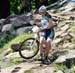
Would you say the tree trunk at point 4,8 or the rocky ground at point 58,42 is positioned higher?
the tree trunk at point 4,8

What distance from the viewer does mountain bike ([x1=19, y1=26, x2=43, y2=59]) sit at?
42.3 ft

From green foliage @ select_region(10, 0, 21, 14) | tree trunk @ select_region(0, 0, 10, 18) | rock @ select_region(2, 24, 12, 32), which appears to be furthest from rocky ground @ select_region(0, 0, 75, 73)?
green foliage @ select_region(10, 0, 21, 14)

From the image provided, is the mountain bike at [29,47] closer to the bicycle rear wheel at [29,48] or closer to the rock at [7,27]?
the bicycle rear wheel at [29,48]

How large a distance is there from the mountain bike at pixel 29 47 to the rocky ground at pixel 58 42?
0.27m

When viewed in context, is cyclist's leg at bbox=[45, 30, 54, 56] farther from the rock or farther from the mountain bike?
the rock

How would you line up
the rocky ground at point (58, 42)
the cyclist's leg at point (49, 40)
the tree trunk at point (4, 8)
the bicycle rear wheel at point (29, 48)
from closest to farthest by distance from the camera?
the rocky ground at point (58, 42) → the cyclist's leg at point (49, 40) → the bicycle rear wheel at point (29, 48) → the tree trunk at point (4, 8)

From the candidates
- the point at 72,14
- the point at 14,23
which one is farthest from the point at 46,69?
the point at 14,23

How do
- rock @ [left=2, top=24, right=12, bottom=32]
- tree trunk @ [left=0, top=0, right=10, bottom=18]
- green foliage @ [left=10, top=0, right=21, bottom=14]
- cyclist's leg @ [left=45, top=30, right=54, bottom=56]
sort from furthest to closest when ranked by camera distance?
1. green foliage @ [left=10, top=0, right=21, bottom=14]
2. tree trunk @ [left=0, top=0, right=10, bottom=18]
3. rock @ [left=2, top=24, right=12, bottom=32]
4. cyclist's leg @ [left=45, top=30, right=54, bottom=56]

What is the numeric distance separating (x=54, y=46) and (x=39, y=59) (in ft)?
4.28

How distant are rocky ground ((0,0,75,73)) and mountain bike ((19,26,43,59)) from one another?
0.87 feet

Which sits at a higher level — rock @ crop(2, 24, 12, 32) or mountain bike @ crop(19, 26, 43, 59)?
rock @ crop(2, 24, 12, 32)

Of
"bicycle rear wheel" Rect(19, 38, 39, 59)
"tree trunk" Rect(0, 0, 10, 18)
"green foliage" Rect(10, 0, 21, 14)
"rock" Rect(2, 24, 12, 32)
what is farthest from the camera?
"green foliage" Rect(10, 0, 21, 14)

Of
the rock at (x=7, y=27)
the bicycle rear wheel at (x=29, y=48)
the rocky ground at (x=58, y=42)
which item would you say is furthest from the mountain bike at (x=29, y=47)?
the rock at (x=7, y=27)

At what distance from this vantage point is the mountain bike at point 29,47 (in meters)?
12.9
